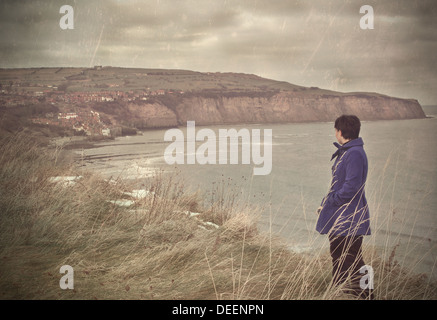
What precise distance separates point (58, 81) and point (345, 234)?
10147cm

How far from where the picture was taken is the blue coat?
3340mm

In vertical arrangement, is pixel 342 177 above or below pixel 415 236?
above

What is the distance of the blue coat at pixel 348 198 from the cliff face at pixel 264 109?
3240 inches

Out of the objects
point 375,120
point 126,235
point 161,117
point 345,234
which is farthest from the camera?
point 375,120

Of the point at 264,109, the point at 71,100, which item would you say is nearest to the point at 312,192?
the point at 71,100

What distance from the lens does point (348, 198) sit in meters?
3.41

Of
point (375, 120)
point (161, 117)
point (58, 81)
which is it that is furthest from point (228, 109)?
point (375, 120)

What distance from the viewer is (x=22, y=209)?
487cm
